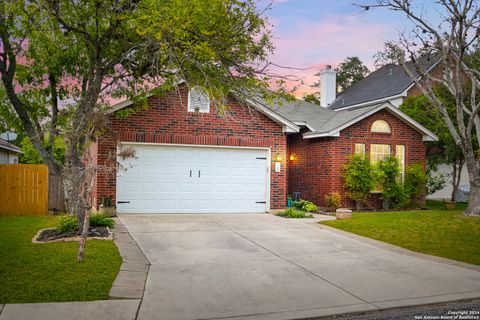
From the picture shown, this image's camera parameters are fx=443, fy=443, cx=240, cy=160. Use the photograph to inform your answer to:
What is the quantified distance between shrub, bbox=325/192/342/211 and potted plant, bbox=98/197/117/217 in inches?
291

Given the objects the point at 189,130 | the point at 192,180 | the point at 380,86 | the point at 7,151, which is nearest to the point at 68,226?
the point at 192,180

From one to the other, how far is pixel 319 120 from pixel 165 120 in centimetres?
690

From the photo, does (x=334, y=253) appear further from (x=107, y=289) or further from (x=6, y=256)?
(x=6, y=256)

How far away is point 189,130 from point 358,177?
6253 millimetres

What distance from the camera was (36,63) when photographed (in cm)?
1149

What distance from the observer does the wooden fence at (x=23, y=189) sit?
13734mm

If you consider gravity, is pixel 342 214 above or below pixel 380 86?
below

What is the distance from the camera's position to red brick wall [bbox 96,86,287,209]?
43.8 ft

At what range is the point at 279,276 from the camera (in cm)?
660

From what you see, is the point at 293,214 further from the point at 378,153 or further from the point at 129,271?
the point at 129,271

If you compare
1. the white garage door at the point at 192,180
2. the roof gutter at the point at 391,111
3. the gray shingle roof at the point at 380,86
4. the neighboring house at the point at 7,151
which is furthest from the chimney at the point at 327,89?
the neighboring house at the point at 7,151

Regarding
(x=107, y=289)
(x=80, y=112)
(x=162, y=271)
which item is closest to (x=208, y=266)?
(x=162, y=271)

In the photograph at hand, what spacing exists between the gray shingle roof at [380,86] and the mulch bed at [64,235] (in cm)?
1968

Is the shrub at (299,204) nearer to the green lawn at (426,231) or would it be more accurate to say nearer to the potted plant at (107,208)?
the green lawn at (426,231)
